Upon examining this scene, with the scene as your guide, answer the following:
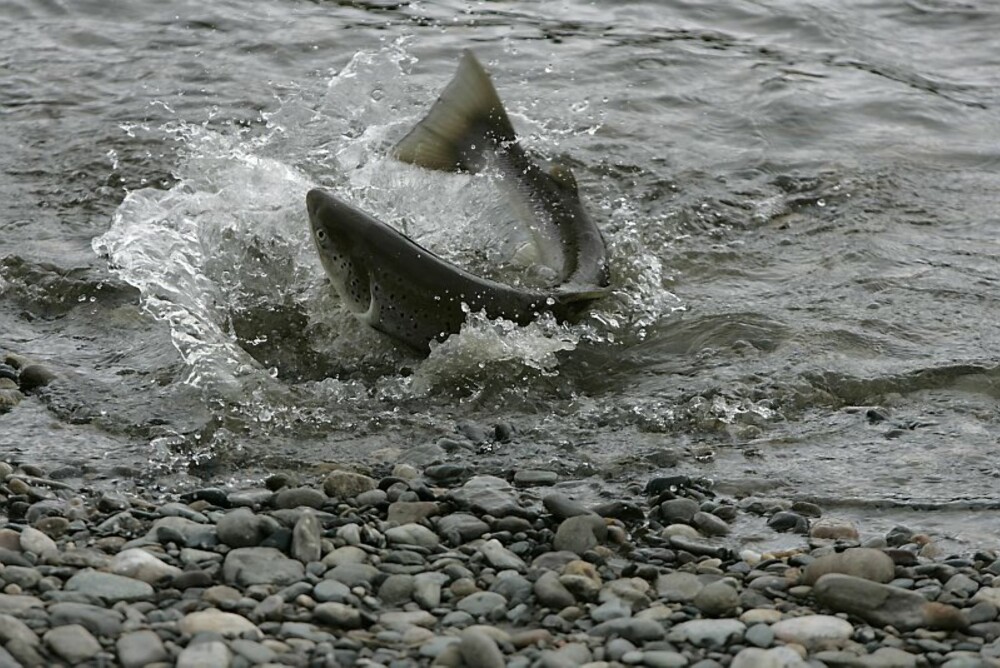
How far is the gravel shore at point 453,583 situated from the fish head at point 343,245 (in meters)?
1.50

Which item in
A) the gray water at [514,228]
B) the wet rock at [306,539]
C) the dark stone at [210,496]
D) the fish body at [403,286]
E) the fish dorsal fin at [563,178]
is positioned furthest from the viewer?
the fish dorsal fin at [563,178]

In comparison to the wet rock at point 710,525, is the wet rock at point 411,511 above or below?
above

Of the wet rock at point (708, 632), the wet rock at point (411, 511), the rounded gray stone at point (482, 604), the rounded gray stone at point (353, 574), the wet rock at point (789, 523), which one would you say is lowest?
the wet rock at point (789, 523)

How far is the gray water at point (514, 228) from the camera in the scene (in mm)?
5527

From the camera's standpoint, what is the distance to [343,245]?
243 inches

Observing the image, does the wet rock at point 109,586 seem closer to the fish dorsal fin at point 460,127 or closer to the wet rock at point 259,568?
the wet rock at point 259,568

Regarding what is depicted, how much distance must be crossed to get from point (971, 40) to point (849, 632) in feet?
31.6

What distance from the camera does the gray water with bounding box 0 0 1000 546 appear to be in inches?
218

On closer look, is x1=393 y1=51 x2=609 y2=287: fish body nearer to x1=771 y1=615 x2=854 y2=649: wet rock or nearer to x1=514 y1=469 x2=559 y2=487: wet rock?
x1=514 y1=469 x2=559 y2=487: wet rock

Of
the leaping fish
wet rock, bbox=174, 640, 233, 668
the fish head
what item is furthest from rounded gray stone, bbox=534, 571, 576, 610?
the fish head

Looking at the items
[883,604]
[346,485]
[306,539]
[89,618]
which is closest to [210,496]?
[346,485]

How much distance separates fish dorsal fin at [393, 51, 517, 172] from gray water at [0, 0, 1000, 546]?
280mm

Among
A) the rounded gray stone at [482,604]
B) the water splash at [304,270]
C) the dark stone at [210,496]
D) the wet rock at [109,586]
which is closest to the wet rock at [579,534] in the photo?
the rounded gray stone at [482,604]

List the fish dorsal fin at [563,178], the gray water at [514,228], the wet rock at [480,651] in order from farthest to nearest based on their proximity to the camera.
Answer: the fish dorsal fin at [563,178]
the gray water at [514,228]
the wet rock at [480,651]
